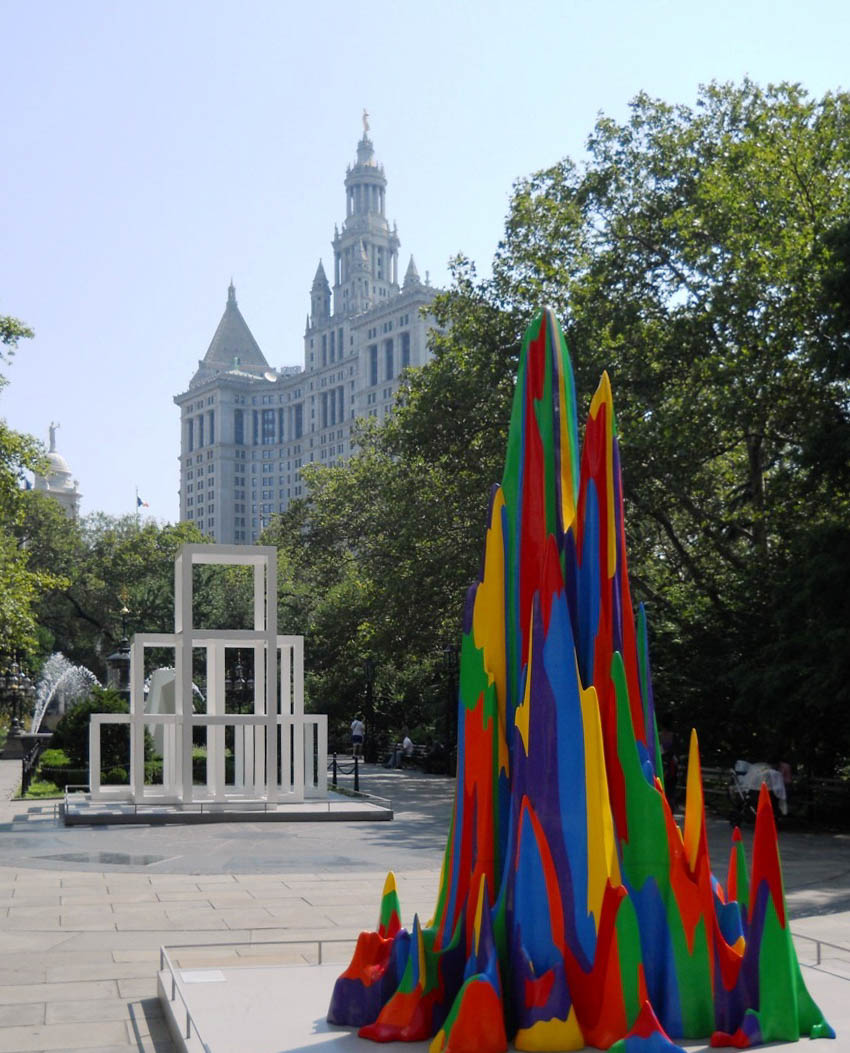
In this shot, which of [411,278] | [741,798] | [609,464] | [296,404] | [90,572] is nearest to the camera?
[609,464]

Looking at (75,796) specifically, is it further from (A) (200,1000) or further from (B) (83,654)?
(B) (83,654)

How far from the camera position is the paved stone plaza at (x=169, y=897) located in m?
8.90

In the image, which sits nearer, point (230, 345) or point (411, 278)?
point (411, 278)

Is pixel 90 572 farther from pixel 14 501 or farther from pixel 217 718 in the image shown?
pixel 217 718

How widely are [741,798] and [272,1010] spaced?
47.7 ft

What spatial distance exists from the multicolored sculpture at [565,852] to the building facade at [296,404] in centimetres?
13745

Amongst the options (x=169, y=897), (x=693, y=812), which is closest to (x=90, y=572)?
(x=169, y=897)

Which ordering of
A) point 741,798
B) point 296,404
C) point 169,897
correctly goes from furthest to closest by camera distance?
1. point 296,404
2. point 741,798
3. point 169,897

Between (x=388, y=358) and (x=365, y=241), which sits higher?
(x=365, y=241)

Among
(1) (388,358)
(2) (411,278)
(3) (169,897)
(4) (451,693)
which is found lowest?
(3) (169,897)

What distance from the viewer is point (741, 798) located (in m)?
21.2

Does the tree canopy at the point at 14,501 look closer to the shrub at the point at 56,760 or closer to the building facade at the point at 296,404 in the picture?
the shrub at the point at 56,760

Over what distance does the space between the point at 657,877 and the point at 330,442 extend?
5786 inches

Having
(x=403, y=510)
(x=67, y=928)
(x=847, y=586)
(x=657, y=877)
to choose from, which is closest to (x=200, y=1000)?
(x=657, y=877)
